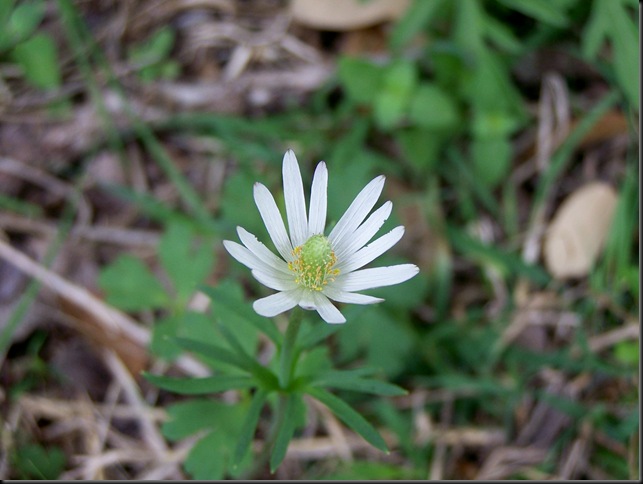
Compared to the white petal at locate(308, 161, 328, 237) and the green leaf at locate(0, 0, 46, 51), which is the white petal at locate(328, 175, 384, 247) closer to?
the white petal at locate(308, 161, 328, 237)

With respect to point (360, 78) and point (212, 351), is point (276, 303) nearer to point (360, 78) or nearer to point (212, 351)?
point (212, 351)

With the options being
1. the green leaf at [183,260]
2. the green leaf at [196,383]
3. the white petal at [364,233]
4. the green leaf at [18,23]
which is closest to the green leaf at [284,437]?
the green leaf at [196,383]

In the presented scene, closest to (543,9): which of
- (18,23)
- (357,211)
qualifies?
(357,211)

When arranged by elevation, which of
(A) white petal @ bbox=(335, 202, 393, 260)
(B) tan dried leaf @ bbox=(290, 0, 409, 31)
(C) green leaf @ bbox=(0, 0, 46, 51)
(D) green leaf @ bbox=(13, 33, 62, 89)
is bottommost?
(A) white petal @ bbox=(335, 202, 393, 260)

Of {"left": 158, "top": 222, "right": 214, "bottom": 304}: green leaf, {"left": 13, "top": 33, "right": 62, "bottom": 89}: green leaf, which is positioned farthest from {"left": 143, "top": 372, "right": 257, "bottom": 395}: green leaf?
{"left": 13, "top": 33, "right": 62, "bottom": 89}: green leaf

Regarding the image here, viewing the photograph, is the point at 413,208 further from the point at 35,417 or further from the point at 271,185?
the point at 35,417

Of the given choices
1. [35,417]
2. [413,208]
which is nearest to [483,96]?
[413,208]

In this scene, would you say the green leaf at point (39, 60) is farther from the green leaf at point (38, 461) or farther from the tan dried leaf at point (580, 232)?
the tan dried leaf at point (580, 232)
